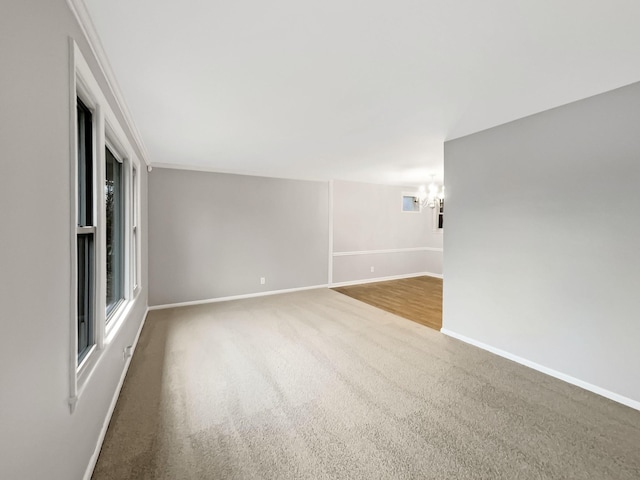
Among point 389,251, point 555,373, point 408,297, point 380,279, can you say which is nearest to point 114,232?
point 555,373

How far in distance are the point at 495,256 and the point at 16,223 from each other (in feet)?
11.5

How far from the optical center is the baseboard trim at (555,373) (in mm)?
2164

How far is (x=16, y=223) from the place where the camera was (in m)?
0.84

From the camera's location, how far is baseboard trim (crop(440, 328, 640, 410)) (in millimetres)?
2164

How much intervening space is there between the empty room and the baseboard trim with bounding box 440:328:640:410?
0.06ft

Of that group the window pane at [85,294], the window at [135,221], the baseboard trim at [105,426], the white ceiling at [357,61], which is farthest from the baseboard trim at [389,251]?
the window pane at [85,294]

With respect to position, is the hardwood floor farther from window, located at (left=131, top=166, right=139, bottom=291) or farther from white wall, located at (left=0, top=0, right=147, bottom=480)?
white wall, located at (left=0, top=0, right=147, bottom=480)

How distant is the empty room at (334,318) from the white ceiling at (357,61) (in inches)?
0.7

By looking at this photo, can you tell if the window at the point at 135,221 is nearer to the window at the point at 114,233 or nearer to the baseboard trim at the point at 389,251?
the window at the point at 114,233

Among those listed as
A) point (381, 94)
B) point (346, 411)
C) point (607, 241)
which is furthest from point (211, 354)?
point (607, 241)

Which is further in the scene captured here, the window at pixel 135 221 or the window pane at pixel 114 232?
the window at pixel 135 221

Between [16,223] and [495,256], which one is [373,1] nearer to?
[16,223]

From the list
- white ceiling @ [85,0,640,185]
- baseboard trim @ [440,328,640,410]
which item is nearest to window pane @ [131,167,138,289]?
white ceiling @ [85,0,640,185]

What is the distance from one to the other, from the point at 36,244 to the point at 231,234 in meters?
4.16
